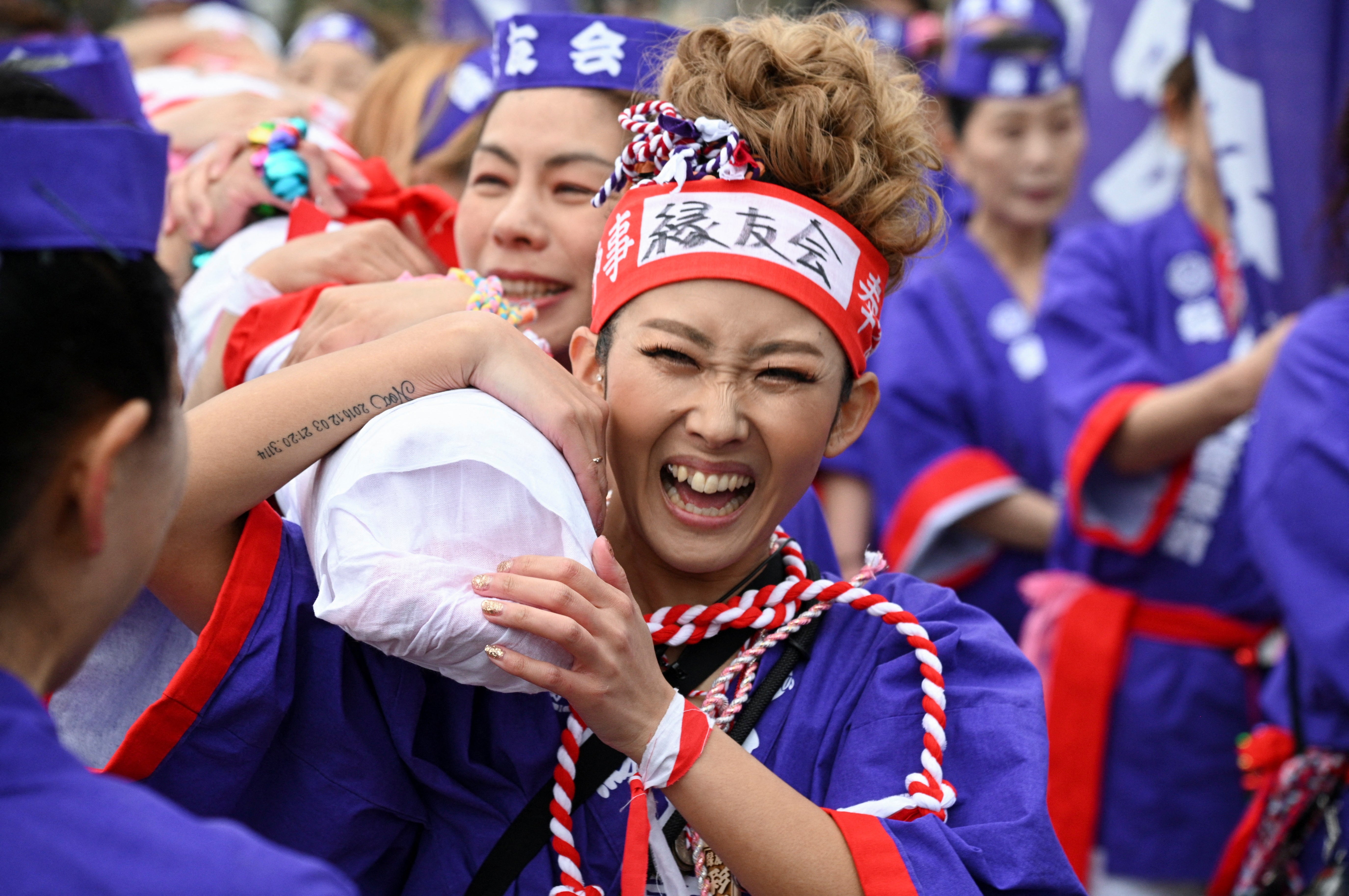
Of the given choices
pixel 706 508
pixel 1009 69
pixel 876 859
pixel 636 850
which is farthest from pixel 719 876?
pixel 1009 69

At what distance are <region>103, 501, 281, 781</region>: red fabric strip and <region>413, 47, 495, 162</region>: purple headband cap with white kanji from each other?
6.15 feet

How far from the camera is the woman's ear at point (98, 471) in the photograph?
120cm

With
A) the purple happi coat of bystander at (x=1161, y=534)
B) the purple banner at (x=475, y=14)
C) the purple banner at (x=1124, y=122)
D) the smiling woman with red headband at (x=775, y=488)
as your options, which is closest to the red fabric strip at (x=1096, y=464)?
the purple happi coat of bystander at (x=1161, y=534)

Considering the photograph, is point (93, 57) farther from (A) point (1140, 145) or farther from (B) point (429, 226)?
(A) point (1140, 145)

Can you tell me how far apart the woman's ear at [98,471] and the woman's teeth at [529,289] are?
53.3 inches

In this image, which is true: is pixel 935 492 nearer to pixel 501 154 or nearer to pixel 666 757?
pixel 501 154

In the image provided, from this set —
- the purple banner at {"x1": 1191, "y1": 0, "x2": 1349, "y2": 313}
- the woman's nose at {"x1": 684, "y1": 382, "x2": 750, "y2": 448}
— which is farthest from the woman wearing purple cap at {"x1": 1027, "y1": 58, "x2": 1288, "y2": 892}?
the woman's nose at {"x1": 684, "y1": 382, "x2": 750, "y2": 448}

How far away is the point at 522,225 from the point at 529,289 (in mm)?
135

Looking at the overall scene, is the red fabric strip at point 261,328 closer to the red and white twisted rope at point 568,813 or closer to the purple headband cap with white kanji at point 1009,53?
the red and white twisted rope at point 568,813

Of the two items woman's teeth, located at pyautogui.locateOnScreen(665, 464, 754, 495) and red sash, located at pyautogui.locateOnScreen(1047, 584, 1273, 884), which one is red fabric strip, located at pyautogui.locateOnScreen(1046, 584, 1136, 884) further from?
woman's teeth, located at pyautogui.locateOnScreen(665, 464, 754, 495)

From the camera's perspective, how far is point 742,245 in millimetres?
1926

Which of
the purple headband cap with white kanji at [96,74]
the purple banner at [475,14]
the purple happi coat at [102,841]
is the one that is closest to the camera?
the purple happi coat at [102,841]

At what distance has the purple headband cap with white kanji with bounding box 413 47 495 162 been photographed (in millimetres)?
3465

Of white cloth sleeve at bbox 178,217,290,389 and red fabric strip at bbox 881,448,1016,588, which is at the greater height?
white cloth sleeve at bbox 178,217,290,389
